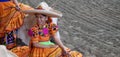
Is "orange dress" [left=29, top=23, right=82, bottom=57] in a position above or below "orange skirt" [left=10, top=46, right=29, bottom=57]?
above

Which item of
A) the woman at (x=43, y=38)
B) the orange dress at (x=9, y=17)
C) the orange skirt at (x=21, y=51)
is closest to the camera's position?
the woman at (x=43, y=38)

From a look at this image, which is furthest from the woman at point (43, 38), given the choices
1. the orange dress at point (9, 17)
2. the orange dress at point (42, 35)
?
the orange dress at point (9, 17)

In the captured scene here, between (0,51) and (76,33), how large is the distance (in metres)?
3.49

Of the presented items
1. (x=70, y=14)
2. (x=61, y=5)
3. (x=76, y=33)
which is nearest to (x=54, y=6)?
(x=61, y=5)

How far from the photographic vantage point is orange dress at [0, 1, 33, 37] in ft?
18.7

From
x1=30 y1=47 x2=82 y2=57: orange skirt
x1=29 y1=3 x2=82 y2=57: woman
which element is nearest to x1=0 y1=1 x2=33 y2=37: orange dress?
x1=29 y1=3 x2=82 y2=57: woman

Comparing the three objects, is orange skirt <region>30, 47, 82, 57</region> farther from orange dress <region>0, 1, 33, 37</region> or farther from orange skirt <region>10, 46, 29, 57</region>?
orange dress <region>0, 1, 33, 37</region>

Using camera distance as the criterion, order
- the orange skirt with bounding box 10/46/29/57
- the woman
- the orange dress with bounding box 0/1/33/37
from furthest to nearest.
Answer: the orange dress with bounding box 0/1/33/37 → the orange skirt with bounding box 10/46/29/57 → the woman

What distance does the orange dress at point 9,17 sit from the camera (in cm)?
569

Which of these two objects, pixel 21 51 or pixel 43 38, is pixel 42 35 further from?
pixel 21 51

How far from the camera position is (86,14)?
790 cm

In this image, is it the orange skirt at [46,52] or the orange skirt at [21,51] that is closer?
the orange skirt at [46,52]

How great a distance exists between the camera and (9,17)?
5.73m

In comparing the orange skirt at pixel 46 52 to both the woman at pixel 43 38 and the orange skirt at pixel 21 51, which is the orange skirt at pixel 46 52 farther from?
the orange skirt at pixel 21 51
